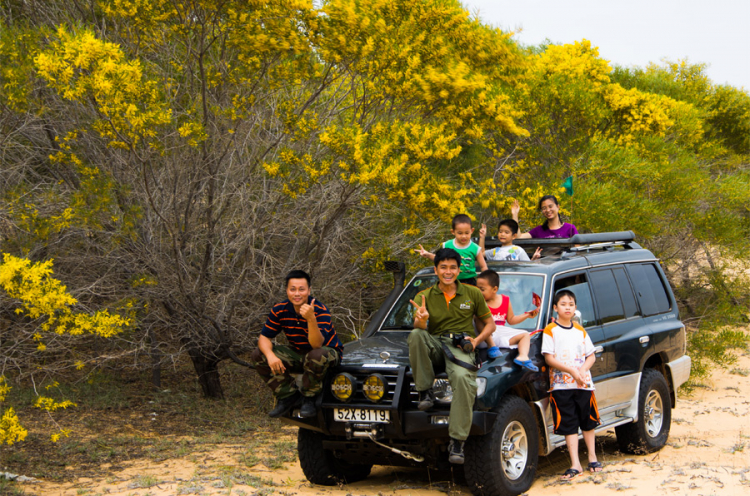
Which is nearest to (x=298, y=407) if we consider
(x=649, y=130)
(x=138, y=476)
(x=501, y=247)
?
(x=138, y=476)

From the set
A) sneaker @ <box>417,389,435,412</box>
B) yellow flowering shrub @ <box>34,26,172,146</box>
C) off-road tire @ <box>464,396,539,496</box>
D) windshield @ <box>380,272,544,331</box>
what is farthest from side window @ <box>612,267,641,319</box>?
yellow flowering shrub @ <box>34,26,172,146</box>

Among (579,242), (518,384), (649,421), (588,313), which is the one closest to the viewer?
(518,384)

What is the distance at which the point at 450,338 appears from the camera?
5.92 metres

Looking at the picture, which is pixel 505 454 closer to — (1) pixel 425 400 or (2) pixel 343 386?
(1) pixel 425 400

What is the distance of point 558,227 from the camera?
840cm

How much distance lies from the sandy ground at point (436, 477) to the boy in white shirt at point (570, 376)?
15.4 inches

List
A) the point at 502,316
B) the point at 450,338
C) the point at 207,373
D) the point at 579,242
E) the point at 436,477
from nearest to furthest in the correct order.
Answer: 1. the point at 450,338
2. the point at 502,316
3. the point at 436,477
4. the point at 579,242
5. the point at 207,373

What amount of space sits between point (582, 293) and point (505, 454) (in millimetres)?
1967

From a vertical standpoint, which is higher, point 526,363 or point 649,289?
point 649,289

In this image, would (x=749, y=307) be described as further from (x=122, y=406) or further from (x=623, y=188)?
(x=122, y=406)

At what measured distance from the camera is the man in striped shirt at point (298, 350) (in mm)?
5930

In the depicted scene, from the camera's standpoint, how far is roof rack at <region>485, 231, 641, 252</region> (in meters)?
7.55

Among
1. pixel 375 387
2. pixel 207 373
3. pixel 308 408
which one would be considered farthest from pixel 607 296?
pixel 207 373

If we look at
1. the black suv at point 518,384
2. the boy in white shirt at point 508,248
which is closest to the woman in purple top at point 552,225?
the black suv at point 518,384
